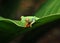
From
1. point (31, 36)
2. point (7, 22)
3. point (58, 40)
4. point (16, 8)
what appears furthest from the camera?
point (58, 40)

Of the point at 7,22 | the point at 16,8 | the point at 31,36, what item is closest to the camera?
the point at 7,22

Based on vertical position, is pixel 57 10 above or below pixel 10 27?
above

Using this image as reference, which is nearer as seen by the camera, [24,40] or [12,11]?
[24,40]

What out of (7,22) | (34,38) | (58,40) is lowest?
(7,22)

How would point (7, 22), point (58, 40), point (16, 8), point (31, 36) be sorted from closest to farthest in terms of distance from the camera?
point (7, 22) < point (31, 36) < point (16, 8) < point (58, 40)

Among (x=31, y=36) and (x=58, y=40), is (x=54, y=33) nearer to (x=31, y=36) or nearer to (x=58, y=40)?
(x=58, y=40)

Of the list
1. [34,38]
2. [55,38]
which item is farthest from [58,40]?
[34,38]

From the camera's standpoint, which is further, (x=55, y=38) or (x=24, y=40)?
(x=55, y=38)

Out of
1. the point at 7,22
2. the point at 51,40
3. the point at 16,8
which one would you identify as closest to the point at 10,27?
the point at 7,22

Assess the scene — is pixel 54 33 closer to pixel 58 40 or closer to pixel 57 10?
pixel 58 40
